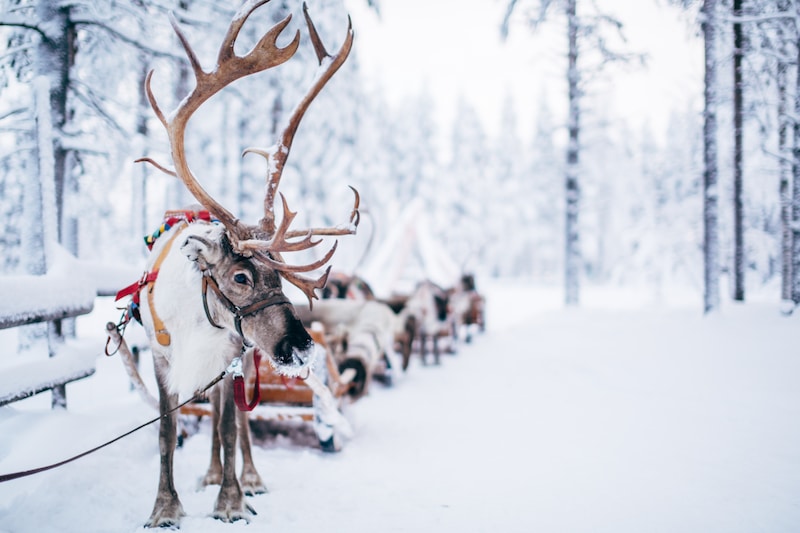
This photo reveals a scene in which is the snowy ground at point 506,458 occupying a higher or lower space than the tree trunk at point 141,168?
lower

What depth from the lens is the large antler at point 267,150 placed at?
268cm

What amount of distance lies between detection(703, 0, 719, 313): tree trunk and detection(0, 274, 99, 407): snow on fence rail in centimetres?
933

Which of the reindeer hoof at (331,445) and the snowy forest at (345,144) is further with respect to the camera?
the snowy forest at (345,144)

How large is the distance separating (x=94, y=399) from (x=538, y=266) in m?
36.0

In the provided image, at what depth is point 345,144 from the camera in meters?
19.9

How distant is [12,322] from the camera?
2.92 meters

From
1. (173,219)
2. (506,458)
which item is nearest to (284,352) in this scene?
(173,219)

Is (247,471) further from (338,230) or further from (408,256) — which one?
(408,256)

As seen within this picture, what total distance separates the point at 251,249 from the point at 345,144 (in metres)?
18.1

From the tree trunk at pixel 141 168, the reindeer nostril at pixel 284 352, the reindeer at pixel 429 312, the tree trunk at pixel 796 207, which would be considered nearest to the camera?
the reindeer nostril at pixel 284 352

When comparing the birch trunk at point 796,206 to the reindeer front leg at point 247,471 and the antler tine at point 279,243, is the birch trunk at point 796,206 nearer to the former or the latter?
the antler tine at point 279,243

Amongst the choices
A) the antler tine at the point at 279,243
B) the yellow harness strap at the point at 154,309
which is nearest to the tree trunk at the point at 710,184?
the antler tine at the point at 279,243

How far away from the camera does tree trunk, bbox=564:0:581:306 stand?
1189cm

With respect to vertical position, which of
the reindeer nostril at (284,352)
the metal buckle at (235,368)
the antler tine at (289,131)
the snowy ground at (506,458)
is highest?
the antler tine at (289,131)
